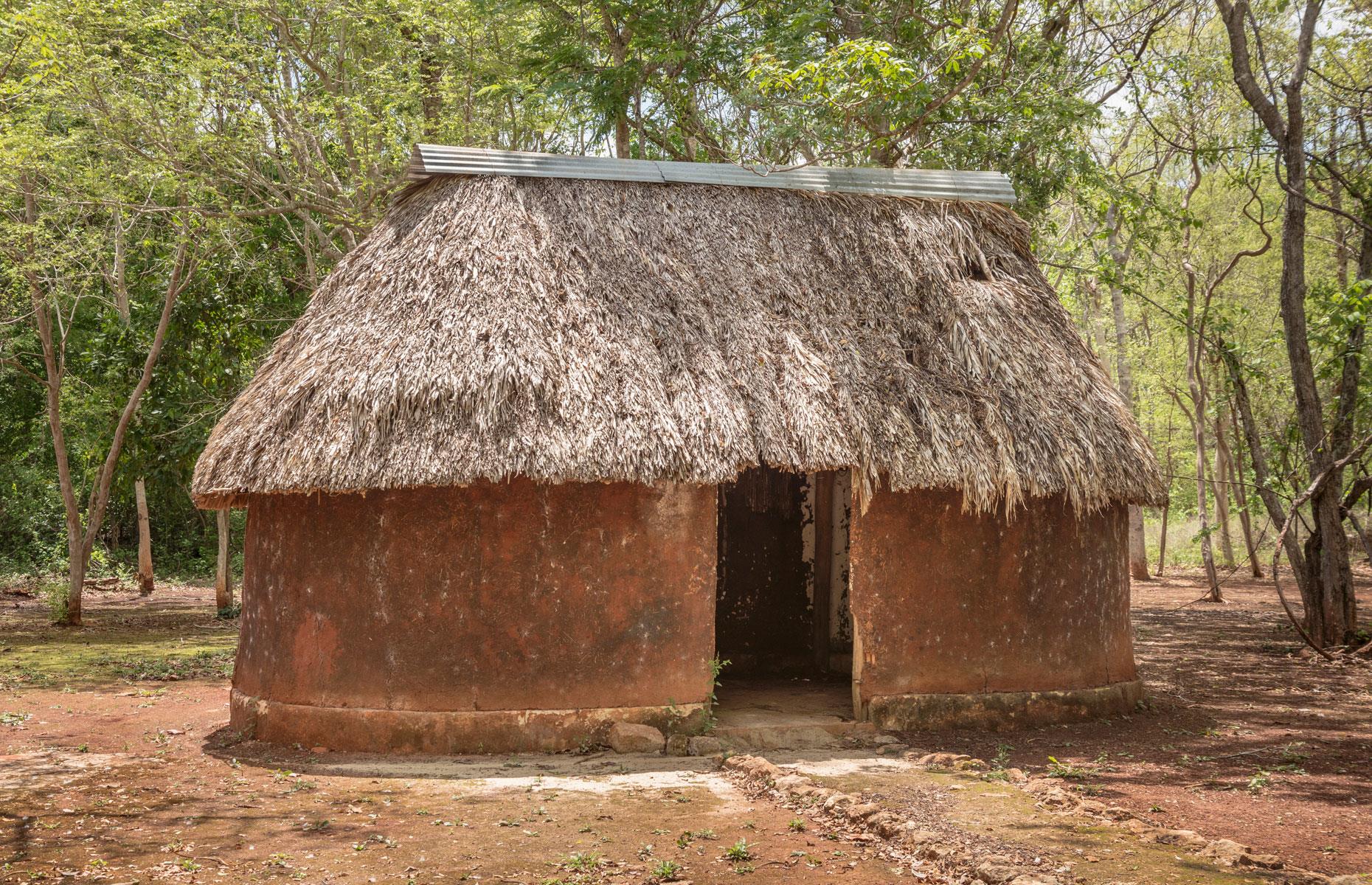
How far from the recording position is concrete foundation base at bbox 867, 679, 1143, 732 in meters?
7.80

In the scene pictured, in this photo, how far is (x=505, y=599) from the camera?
23.6ft

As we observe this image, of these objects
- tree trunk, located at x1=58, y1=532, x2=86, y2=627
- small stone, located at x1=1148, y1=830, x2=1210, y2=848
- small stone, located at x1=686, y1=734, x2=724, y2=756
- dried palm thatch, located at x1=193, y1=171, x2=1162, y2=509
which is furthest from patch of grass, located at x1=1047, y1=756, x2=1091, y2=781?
tree trunk, located at x1=58, y1=532, x2=86, y2=627

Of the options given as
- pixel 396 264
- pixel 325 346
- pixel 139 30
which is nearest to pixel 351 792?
pixel 325 346

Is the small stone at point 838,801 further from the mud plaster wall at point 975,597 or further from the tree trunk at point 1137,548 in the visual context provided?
the tree trunk at point 1137,548

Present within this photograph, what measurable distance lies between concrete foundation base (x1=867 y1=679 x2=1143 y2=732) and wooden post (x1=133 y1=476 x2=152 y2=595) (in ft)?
39.6

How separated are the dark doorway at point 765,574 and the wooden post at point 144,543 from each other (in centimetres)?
957

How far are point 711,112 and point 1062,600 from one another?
9732 mm

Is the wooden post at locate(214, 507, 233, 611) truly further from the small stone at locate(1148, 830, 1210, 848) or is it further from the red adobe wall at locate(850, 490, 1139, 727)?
the small stone at locate(1148, 830, 1210, 848)

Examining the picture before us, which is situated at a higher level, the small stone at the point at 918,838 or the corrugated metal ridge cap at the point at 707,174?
the corrugated metal ridge cap at the point at 707,174

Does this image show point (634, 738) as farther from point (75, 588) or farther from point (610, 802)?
point (75, 588)

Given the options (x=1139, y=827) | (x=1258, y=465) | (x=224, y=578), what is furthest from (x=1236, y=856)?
(x=224, y=578)

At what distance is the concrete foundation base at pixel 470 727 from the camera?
7.15 m

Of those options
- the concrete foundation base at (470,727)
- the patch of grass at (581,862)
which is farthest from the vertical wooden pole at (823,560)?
the patch of grass at (581,862)

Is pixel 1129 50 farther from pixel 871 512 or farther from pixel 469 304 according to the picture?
pixel 469 304
